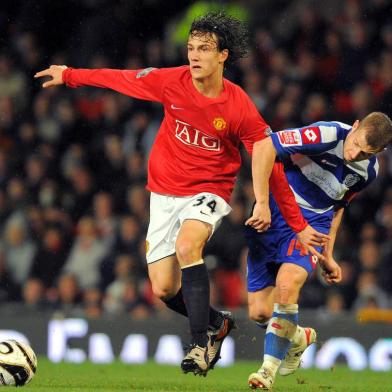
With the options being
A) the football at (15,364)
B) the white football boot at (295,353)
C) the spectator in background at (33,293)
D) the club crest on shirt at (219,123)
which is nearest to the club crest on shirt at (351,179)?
the club crest on shirt at (219,123)

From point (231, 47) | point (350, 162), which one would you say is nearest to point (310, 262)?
point (350, 162)

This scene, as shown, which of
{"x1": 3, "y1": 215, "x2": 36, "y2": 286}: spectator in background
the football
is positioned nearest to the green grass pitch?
the football

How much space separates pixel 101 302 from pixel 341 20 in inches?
171

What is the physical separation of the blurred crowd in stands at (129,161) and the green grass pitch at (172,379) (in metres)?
1.65

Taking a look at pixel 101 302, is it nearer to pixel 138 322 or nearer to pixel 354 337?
pixel 138 322

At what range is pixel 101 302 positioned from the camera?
42.2 feet

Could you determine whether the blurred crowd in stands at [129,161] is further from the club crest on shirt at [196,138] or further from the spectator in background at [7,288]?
the club crest on shirt at [196,138]

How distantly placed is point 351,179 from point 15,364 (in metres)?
2.52

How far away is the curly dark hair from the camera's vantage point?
7469 mm

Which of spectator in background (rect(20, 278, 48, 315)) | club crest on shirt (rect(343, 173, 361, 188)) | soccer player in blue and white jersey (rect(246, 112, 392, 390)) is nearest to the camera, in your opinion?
soccer player in blue and white jersey (rect(246, 112, 392, 390))

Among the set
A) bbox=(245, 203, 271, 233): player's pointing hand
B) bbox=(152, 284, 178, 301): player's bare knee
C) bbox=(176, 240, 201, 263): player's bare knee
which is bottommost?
bbox=(152, 284, 178, 301): player's bare knee

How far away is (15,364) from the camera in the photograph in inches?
281

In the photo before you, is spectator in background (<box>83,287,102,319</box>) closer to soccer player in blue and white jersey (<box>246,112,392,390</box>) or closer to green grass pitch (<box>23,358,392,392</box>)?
green grass pitch (<box>23,358,392,392</box>)

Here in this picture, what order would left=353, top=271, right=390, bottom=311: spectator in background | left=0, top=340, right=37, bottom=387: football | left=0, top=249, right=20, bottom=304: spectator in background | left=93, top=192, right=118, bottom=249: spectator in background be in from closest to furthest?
left=0, top=340, right=37, bottom=387: football < left=353, top=271, right=390, bottom=311: spectator in background < left=93, top=192, right=118, bottom=249: spectator in background < left=0, top=249, right=20, bottom=304: spectator in background
